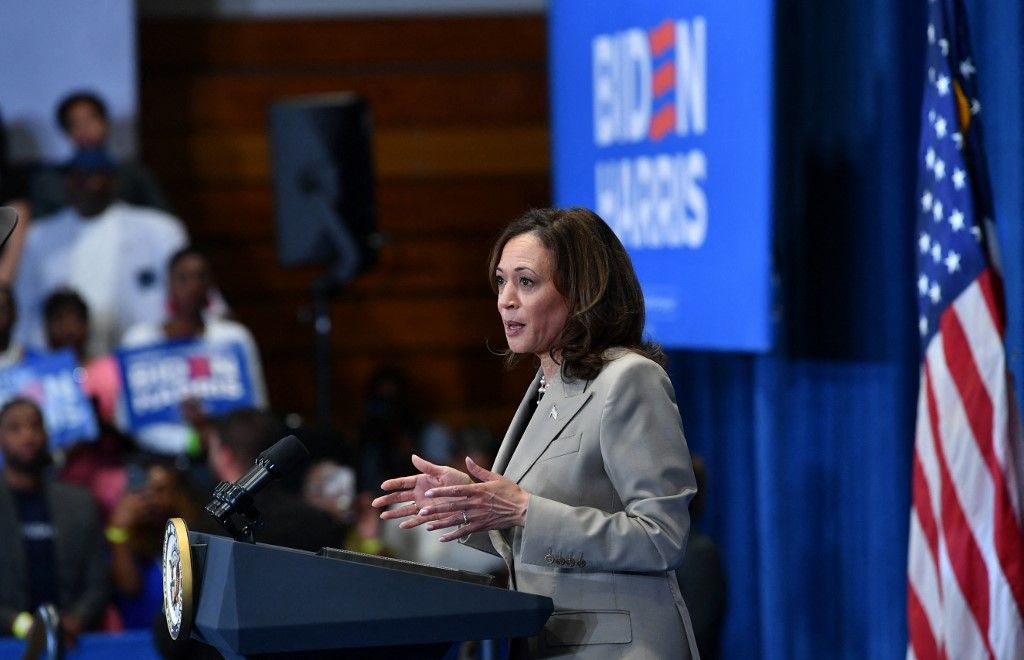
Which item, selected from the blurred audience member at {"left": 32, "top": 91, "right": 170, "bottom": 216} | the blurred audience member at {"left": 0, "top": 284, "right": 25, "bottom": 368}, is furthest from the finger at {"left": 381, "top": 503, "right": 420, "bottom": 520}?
the blurred audience member at {"left": 32, "top": 91, "right": 170, "bottom": 216}

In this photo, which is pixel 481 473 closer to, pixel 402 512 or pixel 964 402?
pixel 402 512

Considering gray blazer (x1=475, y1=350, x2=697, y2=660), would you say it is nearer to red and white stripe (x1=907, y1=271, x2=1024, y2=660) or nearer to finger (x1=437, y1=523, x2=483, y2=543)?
finger (x1=437, y1=523, x2=483, y2=543)

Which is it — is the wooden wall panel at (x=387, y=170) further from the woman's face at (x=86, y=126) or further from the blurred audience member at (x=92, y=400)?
the blurred audience member at (x=92, y=400)

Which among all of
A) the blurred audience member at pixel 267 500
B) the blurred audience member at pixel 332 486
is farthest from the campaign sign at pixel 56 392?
the blurred audience member at pixel 267 500

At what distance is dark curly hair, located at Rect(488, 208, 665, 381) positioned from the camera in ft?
7.73

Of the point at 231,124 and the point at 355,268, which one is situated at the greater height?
the point at 231,124

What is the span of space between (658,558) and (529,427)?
0.34m

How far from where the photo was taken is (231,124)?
9258 mm

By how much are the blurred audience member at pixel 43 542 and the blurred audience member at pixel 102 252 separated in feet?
6.09

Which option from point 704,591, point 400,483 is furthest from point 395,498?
point 704,591

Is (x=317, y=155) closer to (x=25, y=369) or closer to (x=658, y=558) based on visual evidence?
(x=25, y=369)

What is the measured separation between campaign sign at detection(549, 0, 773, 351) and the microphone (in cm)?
245

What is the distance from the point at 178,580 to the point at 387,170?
7.38 meters

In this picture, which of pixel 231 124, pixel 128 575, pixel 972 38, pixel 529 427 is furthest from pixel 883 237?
pixel 231 124
